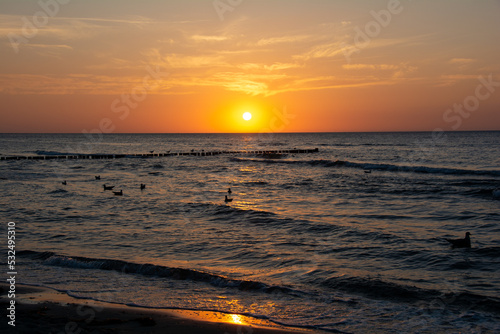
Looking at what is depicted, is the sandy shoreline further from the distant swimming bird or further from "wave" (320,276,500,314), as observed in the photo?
the distant swimming bird

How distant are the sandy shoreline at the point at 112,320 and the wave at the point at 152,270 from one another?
2.03 metres

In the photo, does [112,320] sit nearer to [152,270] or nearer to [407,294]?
[152,270]

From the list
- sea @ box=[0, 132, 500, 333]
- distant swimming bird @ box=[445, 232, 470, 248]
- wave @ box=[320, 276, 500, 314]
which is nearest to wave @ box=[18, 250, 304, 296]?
sea @ box=[0, 132, 500, 333]

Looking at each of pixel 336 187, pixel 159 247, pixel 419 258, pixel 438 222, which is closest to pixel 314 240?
pixel 419 258

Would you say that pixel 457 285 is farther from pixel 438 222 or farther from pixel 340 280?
pixel 438 222

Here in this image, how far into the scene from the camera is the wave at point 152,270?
1140cm

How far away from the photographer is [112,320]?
348 inches

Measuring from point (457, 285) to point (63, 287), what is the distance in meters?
10.5

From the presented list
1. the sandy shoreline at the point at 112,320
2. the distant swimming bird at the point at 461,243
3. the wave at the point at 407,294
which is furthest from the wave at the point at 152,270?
the distant swimming bird at the point at 461,243

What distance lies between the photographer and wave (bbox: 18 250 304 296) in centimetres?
1140

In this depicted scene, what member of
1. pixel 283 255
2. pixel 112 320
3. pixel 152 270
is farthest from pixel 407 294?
pixel 152 270

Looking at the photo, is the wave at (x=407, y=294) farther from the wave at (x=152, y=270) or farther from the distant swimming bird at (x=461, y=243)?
the distant swimming bird at (x=461, y=243)

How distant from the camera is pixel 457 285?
11508mm

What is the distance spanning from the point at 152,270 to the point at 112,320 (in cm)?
406
